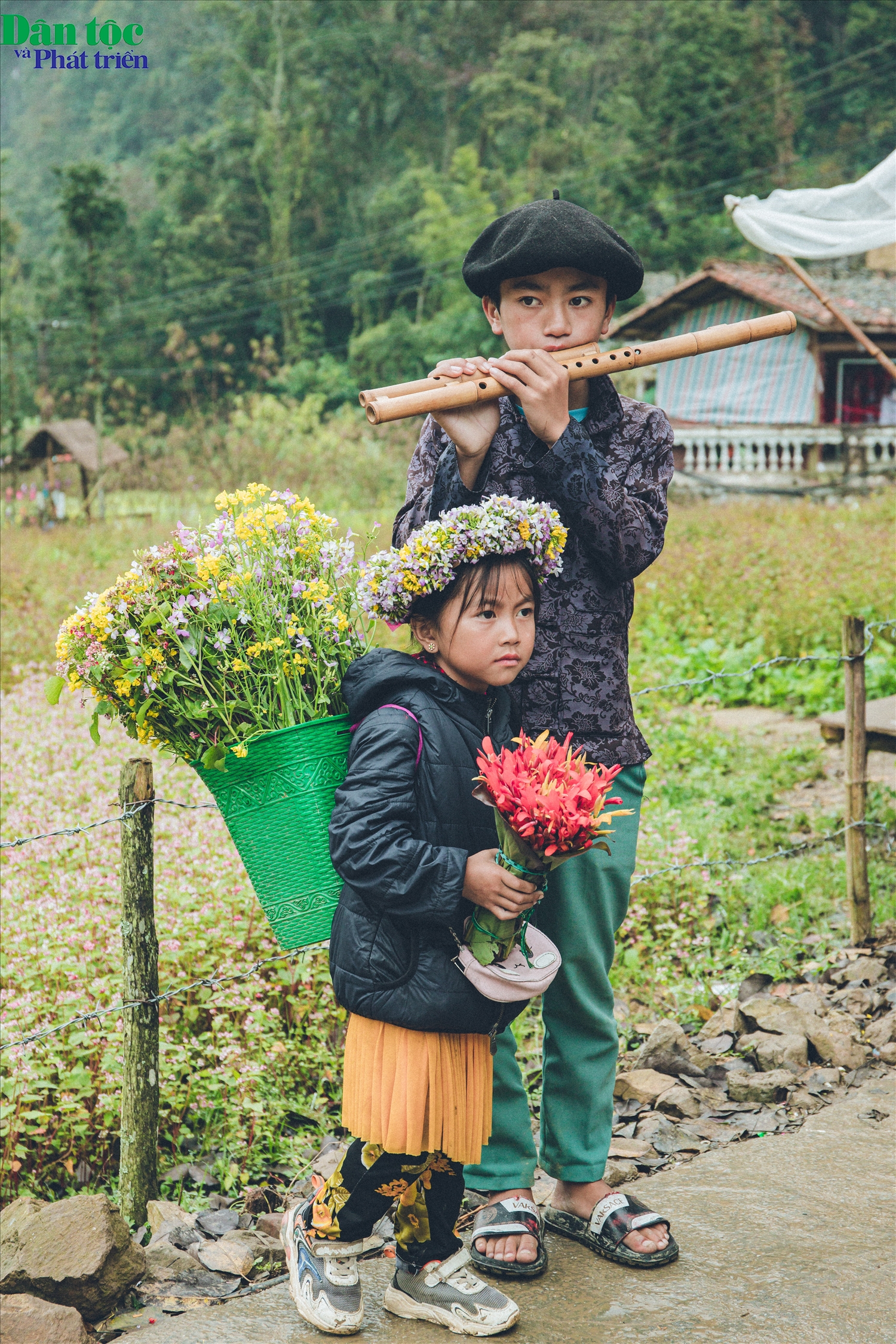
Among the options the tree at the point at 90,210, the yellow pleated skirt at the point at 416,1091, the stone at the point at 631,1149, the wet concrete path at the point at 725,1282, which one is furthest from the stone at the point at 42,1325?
the tree at the point at 90,210

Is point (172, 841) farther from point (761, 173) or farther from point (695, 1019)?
point (761, 173)

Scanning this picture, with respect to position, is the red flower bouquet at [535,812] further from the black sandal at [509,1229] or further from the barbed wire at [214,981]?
the black sandal at [509,1229]

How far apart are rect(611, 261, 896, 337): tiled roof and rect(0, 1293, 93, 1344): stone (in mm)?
Result: 18872

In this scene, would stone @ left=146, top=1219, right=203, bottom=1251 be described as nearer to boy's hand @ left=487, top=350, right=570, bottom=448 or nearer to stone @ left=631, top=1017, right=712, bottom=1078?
stone @ left=631, top=1017, right=712, bottom=1078

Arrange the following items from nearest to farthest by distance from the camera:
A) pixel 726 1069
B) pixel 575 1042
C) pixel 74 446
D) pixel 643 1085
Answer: pixel 575 1042 → pixel 643 1085 → pixel 726 1069 → pixel 74 446

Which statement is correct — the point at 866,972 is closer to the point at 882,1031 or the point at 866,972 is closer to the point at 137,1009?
the point at 882,1031

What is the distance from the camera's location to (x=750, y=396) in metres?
22.8

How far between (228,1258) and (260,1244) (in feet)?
0.44

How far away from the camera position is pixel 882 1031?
3562 mm

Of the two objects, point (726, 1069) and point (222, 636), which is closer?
point (222, 636)

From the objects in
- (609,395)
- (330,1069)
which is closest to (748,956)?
(330,1069)

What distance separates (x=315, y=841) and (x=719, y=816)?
3674mm

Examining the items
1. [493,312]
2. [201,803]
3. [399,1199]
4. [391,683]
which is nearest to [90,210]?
[201,803]

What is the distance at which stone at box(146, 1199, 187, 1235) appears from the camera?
A: 267 cm
